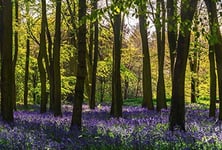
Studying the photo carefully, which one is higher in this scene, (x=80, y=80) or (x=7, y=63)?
(x=7, y=63)

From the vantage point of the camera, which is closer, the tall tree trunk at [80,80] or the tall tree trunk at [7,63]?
the tall tree trunk at [80,80]

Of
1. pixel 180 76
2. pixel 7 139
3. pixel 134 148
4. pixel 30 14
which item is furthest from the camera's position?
pixel 30 14

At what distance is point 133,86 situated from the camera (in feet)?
277

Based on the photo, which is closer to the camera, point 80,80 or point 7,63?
point 80,80

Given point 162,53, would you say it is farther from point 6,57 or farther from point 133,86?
point 133,86

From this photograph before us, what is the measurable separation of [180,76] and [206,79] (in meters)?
35.4

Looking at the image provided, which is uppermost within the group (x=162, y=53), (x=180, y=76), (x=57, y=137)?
(x=162, y=53)

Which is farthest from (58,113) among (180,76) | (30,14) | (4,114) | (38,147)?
(30,14)

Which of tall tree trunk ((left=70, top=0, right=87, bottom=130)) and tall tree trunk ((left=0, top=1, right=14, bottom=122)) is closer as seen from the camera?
tall tree trunk ((left=70, top=0, right=87, bottom=130))

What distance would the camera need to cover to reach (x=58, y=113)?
15.9 m

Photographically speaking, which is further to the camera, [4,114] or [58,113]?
[58,113]

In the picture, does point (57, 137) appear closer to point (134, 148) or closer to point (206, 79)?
point (134, 148)

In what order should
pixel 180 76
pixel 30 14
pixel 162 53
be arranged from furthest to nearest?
pixel 30 14 < pixel 162 53 < pixel 180 76

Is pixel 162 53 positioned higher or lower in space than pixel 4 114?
higher
